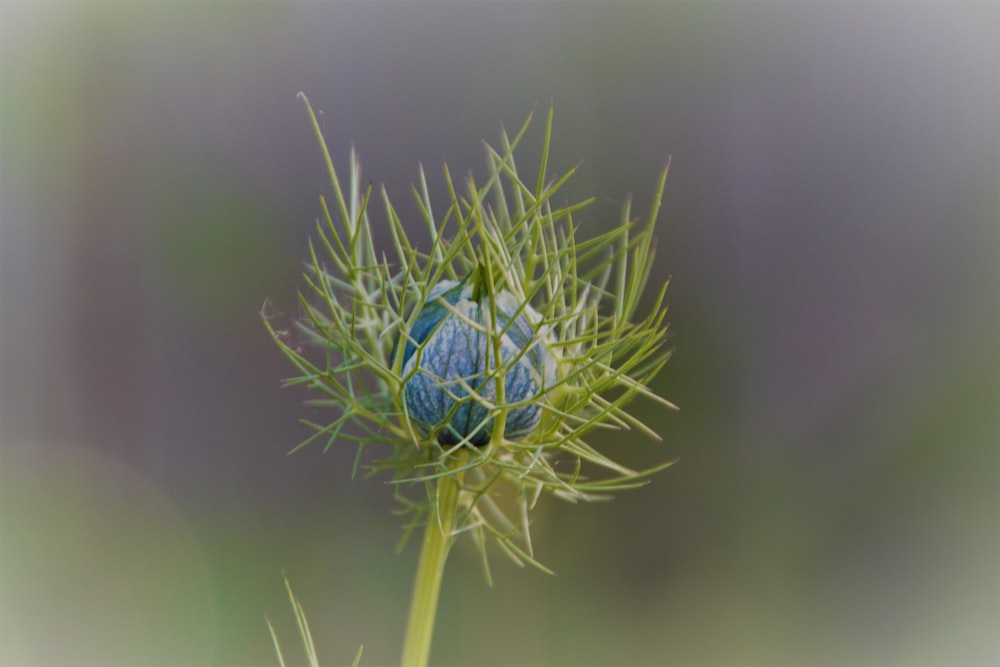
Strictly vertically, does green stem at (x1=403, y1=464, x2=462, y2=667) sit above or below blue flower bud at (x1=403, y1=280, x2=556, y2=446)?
below

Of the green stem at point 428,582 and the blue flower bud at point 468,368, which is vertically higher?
the blue flower bud at point 468,368

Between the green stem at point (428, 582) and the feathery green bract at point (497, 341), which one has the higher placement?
the feathery green bract at point (497, 341)

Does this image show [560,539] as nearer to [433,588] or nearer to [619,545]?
[619,545]

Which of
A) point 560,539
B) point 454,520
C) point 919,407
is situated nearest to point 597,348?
point 454,520

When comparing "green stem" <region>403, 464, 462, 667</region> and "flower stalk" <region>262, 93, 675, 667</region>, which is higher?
"flower stalk" <region>262, 93, 675, 667</region>
